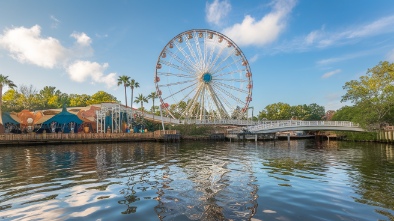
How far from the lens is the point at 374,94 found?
5178 centimetres

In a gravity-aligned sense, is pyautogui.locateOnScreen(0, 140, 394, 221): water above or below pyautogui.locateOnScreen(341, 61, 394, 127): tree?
below

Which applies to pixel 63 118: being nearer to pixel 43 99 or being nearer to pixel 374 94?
pixel 43 99

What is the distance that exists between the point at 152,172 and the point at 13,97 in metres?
79.9

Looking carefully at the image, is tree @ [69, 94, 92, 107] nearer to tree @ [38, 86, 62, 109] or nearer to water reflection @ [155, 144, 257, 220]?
tree @ [38, 86, 62, 109]

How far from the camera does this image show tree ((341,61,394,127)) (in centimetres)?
4881

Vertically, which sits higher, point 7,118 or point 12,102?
point 12,102

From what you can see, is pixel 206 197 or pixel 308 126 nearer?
pixel 206 197

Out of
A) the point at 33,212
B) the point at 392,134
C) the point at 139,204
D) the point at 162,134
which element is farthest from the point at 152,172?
→ the point at 392,134

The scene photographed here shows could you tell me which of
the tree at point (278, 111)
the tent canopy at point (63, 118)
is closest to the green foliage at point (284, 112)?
the tree at point (278, 111)

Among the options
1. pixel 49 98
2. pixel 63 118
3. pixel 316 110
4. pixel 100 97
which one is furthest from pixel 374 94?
pixel 49 98

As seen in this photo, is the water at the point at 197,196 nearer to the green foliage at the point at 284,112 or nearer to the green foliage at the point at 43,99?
the green foliage at the point at 43,99

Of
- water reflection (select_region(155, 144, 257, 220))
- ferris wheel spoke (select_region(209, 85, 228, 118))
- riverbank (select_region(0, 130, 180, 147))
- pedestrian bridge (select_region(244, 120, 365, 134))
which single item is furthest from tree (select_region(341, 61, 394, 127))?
water reflection (select_region(155, 144, 257, 220))

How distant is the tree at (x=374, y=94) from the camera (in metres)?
48.8

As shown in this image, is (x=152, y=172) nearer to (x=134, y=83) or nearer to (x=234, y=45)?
(x=234, y=45)
